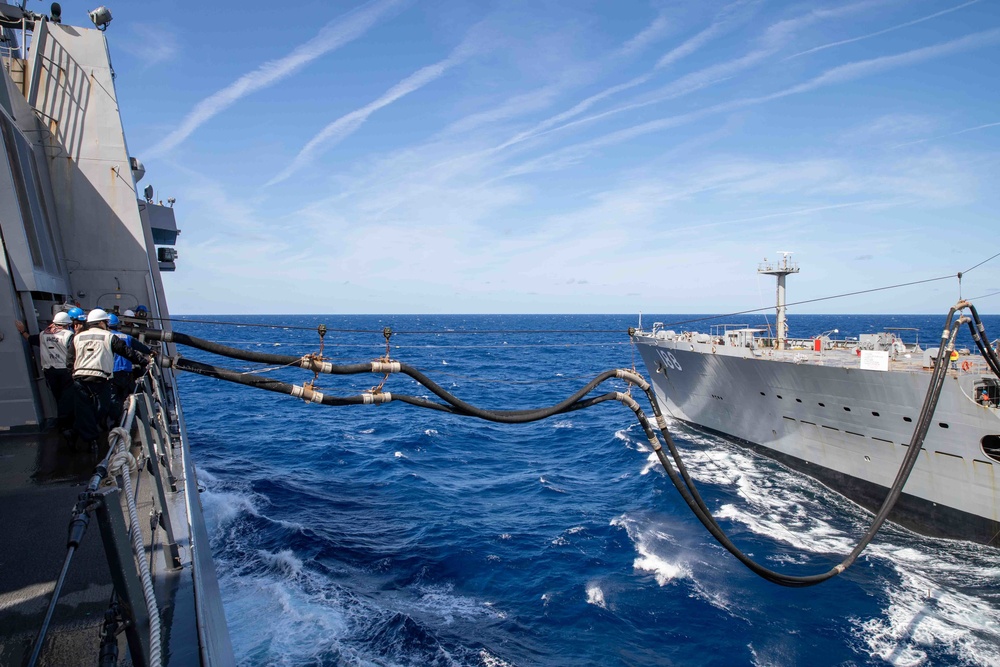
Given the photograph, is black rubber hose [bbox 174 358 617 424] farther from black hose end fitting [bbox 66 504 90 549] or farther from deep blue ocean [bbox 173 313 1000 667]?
black hose end fitting [bbox 66 504 90 549]

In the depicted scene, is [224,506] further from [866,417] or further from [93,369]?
[866,417]

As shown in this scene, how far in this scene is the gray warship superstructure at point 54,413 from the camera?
4324 mm

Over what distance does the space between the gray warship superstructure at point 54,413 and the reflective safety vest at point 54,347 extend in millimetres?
1115

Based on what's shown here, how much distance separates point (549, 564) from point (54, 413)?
39.5 ft

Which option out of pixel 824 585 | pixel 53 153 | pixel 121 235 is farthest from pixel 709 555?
pixel 53 153

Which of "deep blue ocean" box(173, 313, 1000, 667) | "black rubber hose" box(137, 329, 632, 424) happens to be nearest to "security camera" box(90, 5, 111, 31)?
"deep blue ocean" box(173, 313, 1000, 667)

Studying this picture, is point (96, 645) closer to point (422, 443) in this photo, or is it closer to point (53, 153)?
point (53, 153)

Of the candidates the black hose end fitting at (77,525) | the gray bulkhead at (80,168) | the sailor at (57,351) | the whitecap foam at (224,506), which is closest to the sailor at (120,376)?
the sailor at (57,351)

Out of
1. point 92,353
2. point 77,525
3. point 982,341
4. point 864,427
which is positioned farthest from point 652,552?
point 77,525

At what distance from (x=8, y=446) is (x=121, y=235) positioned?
7187 mm

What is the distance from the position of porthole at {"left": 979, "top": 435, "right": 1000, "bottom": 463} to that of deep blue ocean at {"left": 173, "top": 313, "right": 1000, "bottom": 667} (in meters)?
3.18

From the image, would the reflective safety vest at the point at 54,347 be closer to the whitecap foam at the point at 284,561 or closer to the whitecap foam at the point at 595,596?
the whitecap foam at the point at 284,561

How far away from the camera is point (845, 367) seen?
20547 mm

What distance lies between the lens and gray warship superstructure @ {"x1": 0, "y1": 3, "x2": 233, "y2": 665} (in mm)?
4324
